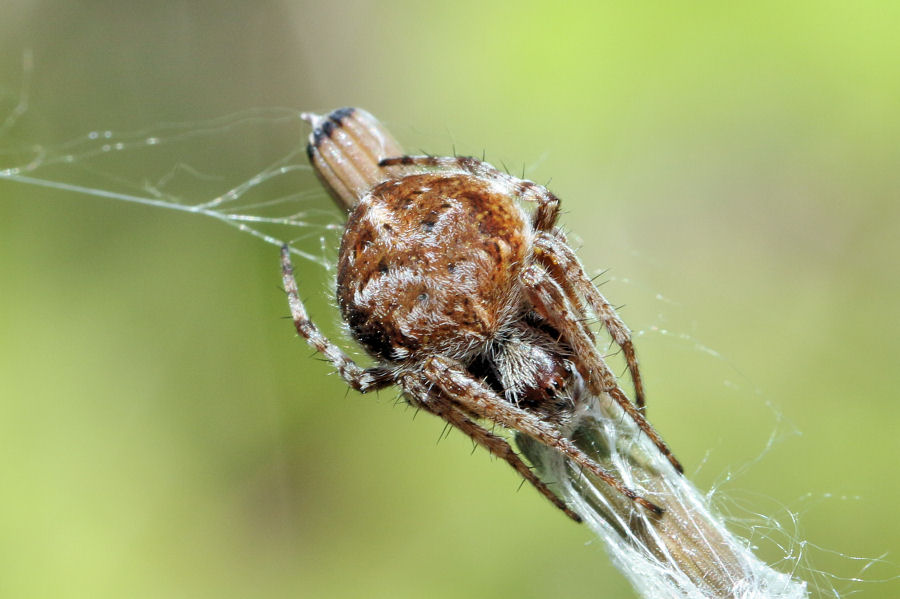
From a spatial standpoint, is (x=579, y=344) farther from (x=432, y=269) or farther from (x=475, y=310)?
(x=432, y=269)

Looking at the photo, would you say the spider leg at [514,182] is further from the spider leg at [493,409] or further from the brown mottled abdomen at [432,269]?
the spider leg at [493,409]

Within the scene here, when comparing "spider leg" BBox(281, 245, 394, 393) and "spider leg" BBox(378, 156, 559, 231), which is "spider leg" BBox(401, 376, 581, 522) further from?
"spider leg" BBox(378, 156, 559, 231)

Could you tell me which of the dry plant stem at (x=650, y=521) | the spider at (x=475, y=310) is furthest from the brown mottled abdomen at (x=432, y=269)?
the dry plant stem at (x=650, y=521)

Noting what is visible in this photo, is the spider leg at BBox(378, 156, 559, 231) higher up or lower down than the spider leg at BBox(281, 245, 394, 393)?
higher up

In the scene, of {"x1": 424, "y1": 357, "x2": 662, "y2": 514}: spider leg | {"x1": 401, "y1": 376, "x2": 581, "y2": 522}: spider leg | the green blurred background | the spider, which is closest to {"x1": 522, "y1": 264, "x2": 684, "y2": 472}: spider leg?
the spider

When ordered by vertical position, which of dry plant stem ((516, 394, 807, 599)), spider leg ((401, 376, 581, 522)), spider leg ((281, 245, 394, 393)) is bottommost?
dry plant stem ((516, 394, 807, 599))

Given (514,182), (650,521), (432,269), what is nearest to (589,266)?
(514,182)
